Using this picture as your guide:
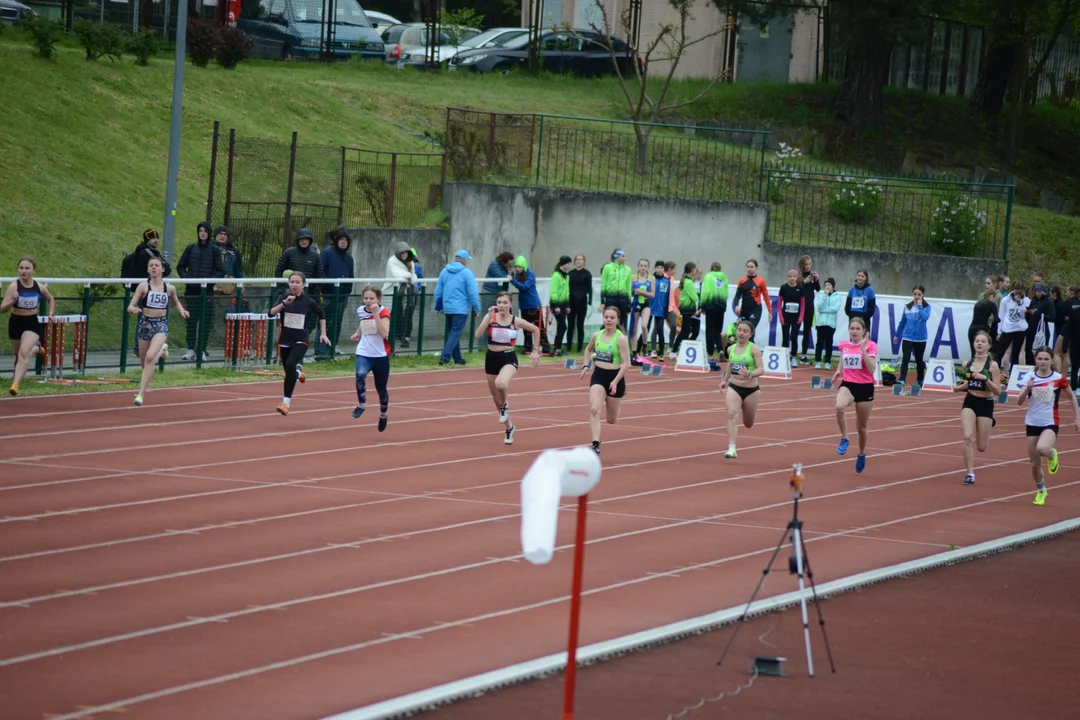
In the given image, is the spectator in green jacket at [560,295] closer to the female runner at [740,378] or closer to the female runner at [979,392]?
the female runner at [740,378]

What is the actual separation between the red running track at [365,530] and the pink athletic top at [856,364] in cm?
109

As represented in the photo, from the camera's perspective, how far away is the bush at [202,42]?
3453 cm

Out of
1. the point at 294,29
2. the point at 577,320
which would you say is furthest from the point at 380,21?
the point at 577,320

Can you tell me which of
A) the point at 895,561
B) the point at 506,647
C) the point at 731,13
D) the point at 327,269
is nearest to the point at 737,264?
the point at 731,13

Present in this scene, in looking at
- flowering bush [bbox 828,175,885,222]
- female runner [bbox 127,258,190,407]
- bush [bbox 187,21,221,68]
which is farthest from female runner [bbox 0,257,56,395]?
flowering bush [bbox 828,175,885,222]

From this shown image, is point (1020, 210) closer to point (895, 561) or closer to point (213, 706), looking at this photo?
point (895, 561)

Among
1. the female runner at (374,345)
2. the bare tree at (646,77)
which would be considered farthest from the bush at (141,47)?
the female runner at (374,345)

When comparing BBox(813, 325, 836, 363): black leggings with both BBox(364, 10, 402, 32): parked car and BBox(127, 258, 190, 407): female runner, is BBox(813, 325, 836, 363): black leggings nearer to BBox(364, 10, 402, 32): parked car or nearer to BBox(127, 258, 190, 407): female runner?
BBox(127, 258, 190, 407): female runner

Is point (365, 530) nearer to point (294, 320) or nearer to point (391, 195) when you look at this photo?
point (294, 320)

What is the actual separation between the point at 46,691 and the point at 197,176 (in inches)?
952

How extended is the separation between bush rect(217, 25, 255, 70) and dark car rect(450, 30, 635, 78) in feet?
29.7

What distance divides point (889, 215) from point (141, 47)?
17688 millimetres

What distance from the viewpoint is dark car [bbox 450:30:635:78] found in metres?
43.6

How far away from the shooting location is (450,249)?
101 ft
